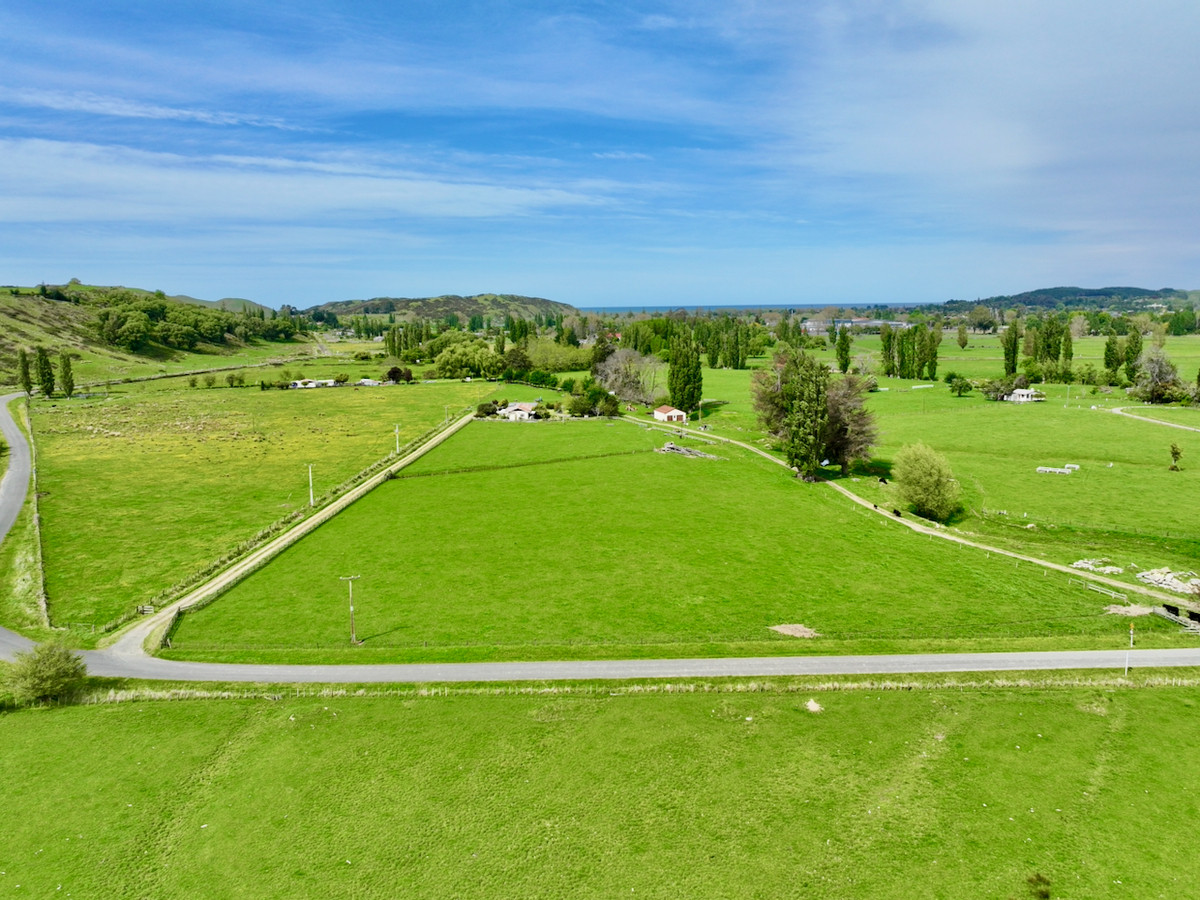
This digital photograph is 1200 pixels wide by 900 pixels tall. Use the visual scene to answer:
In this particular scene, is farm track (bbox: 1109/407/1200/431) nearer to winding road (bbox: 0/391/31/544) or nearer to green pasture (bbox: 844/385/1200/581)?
green pasture (bbox: 844/385/1200/581)

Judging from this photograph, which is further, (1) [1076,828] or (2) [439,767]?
(2) [439,767]

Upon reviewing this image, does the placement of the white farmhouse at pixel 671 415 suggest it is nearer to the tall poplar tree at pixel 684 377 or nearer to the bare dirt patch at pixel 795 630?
the tall poplar tree at pixel 684 377

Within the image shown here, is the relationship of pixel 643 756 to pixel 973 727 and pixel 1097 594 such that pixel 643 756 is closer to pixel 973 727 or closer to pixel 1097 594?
pixel 973 727

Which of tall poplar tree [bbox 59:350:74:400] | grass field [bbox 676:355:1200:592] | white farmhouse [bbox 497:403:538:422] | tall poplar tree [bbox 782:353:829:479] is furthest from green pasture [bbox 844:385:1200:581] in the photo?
tall poplar tree [bbox 59:350:74:400]

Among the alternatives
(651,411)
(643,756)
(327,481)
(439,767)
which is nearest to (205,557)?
(327,481)

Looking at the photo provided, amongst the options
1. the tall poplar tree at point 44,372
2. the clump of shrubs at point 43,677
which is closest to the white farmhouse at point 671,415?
the clump of shrubs at point 43,677

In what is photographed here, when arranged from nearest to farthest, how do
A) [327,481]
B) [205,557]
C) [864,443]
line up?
[205,557] → [327,481] → [864,443]
